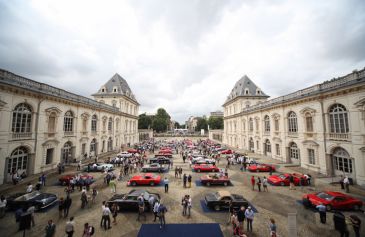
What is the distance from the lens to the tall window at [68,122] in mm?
25281

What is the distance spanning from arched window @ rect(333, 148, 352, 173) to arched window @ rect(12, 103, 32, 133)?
3584 cm

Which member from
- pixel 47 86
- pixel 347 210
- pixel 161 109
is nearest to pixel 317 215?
pixel 347 210

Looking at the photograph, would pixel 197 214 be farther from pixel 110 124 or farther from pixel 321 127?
pixel 110 124

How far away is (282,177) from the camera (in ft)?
58.3

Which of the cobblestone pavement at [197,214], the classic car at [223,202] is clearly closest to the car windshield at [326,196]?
the cobblestone pavement at [197,214]

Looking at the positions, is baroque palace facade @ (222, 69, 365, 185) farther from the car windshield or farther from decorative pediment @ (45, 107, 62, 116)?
decorative pediment @ (45, 107, 62, 116)

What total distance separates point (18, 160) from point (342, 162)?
118ft

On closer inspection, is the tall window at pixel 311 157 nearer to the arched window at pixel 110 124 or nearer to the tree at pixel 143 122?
the arched window at pixel 110 124

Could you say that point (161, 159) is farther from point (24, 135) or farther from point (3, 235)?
point (3, 235)

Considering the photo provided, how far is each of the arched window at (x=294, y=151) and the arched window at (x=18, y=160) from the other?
36.3m

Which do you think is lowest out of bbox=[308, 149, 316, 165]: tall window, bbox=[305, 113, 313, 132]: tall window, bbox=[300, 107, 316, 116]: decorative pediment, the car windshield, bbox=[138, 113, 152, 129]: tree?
the car windshield

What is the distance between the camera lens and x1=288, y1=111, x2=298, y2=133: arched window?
83.1 ft

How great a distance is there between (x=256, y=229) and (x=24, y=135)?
24.4 meters

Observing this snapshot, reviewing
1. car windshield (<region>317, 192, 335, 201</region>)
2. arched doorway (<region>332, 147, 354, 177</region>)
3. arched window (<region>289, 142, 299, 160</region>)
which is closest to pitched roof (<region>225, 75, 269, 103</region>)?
arched window (<region>289, 142, 299, 160</region>)
